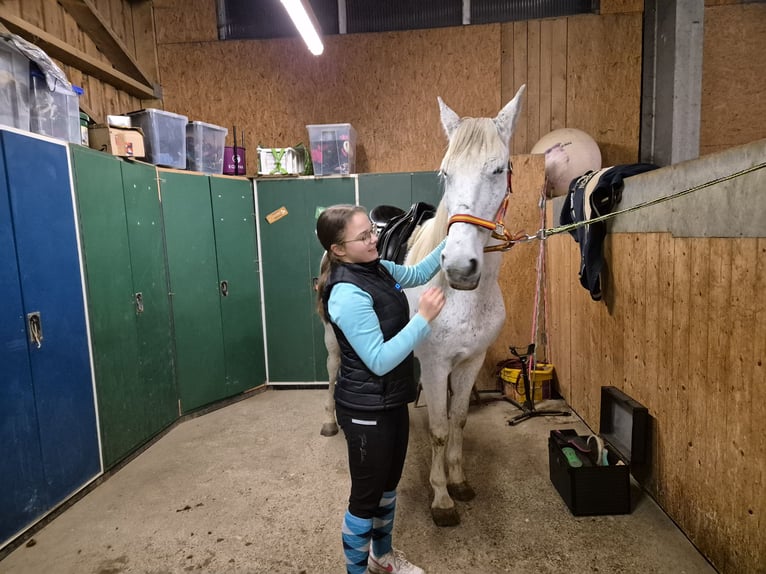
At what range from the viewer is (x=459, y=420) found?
206 cm

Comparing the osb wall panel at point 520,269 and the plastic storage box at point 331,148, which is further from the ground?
the plastic storage box at point 331,148

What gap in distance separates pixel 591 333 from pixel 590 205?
89 centimetres

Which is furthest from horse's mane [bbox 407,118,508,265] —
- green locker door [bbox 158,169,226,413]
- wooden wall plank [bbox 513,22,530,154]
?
wooden wall plank [bbox 513,22,530,154]

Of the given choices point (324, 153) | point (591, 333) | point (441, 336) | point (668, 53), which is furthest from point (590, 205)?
point (324, 153)

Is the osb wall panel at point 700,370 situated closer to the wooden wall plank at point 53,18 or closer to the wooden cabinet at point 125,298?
the wooden cabinet at point 125,298

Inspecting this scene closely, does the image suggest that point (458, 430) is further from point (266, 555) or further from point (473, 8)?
point (473, 8)

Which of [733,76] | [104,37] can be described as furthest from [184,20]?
[733,76]

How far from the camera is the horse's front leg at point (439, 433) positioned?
1.86m

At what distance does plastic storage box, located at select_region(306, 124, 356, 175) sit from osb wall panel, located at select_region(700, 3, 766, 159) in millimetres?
3276

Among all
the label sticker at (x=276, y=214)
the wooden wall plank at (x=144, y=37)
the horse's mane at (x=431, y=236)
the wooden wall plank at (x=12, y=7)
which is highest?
the wooden wall plank at (x=144, y=37)

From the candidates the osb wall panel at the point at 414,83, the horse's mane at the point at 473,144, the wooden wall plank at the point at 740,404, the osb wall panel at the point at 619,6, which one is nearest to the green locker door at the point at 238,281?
the osb wall panel at the point at 414,83

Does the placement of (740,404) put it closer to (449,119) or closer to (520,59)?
(449,119)

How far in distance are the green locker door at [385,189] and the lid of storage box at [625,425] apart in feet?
7.16

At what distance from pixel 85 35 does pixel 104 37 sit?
0.42 ft
